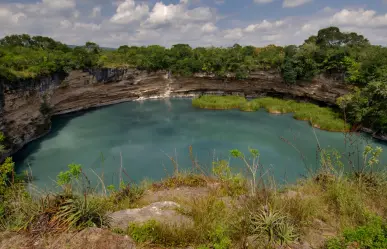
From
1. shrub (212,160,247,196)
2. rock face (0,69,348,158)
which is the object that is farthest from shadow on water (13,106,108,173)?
A: shrub (212,160,247,196)

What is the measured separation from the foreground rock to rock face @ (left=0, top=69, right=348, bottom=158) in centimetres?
1389

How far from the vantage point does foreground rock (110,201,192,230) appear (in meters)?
5.01

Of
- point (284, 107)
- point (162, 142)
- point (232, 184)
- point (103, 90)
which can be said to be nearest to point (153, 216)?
point (232, 184)

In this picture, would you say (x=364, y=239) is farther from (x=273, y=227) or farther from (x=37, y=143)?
(x=37, y=143)

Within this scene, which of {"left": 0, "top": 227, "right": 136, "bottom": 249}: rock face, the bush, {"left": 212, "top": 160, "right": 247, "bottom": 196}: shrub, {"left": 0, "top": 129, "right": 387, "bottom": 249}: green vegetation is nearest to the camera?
the bush

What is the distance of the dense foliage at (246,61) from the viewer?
1870 cm

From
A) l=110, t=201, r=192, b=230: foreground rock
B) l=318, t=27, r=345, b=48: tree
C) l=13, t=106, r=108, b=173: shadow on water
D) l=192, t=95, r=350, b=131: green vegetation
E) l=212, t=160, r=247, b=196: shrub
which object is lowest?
l=13, t=106, r=108, b=173: shadow on water

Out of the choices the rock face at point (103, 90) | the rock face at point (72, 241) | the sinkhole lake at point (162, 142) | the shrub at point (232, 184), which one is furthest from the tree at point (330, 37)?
the rock face at point (72, 241)

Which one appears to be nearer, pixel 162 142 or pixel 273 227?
pixel 273 227

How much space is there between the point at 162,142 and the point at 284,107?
1296 centimetres

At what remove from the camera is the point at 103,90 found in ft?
89.6

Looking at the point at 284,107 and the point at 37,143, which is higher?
the point at 284,107

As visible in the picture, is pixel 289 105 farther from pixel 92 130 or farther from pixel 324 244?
pixel 324 244

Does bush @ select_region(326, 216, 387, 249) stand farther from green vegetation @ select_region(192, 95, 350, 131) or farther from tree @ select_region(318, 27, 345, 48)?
tree @ select_region(318, 27, 345, 48)
